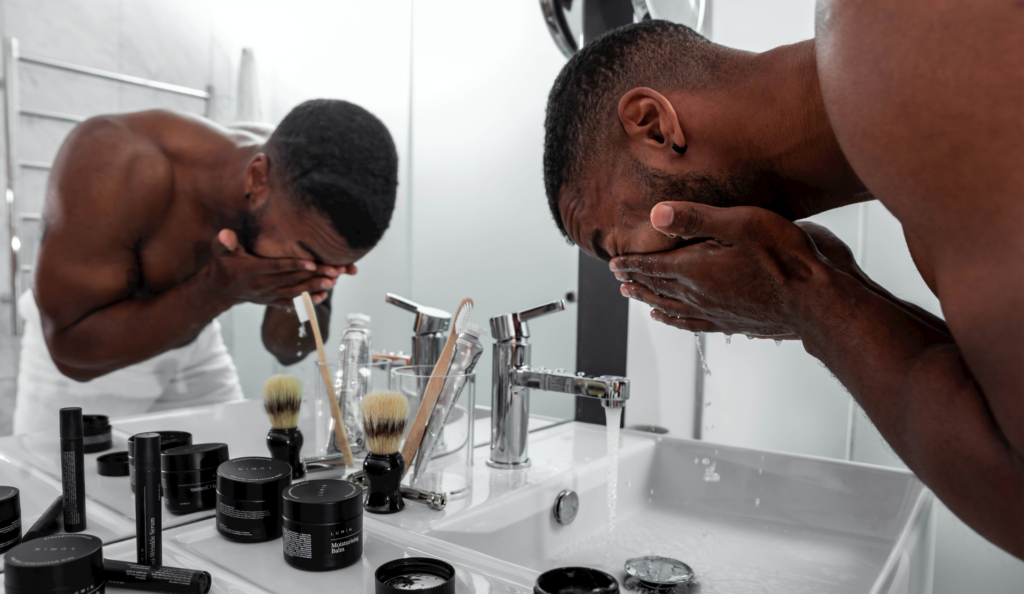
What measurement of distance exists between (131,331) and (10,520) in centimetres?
28

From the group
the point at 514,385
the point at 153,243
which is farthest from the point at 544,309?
the point at 153,243

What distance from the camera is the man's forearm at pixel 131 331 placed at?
2.72 ft

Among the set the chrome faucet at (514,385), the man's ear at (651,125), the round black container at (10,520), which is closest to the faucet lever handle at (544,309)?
the chrome faucet at (514,385)

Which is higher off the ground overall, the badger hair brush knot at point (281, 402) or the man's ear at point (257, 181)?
the man's ear at point (257, 181)

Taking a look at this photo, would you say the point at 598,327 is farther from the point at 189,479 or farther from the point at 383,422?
the point at 189,479

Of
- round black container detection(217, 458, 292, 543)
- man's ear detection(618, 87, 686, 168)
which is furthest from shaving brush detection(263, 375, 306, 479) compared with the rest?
man's ear detection(618, 87, 686, 168)

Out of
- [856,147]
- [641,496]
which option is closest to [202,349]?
[641,496]

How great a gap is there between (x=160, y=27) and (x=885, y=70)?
82 centimetres

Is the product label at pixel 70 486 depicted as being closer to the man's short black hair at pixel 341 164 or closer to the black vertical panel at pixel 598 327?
the man's short black hair at pixel 341 164

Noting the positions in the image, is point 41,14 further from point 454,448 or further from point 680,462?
point 680,462

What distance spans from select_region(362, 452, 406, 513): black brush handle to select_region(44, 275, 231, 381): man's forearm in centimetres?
34

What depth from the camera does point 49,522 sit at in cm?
68

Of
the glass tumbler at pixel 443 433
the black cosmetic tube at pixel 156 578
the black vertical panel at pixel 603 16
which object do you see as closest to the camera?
the black cosmetic tube at pixel 156 578

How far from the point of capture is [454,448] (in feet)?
2.99
